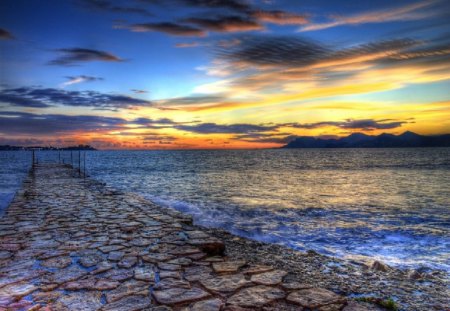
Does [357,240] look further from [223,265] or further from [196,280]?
[196,280]

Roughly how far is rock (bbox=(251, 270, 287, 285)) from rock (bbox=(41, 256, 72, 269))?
10.6 ft

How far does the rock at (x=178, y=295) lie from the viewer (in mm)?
3984

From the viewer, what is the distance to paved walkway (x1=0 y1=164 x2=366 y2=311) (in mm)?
3949

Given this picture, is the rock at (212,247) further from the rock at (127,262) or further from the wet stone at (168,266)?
the rock at (127,262)

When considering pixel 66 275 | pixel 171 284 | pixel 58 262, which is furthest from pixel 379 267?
pixel 58 262

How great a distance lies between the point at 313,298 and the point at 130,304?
2.42 m

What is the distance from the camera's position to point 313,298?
4.14 meters

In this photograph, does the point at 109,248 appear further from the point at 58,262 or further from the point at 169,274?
the point at 169,274

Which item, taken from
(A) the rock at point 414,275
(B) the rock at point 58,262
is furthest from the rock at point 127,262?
(A) the rock at point 414,275

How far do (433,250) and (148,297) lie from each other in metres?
8.82

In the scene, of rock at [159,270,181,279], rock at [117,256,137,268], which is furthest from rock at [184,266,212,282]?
rock at [117,256,137,268]

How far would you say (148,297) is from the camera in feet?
13.4

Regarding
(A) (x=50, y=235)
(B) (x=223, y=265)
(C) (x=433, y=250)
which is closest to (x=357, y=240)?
(C) (x=433, y=250)

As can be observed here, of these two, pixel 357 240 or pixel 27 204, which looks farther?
pixel 27 204
